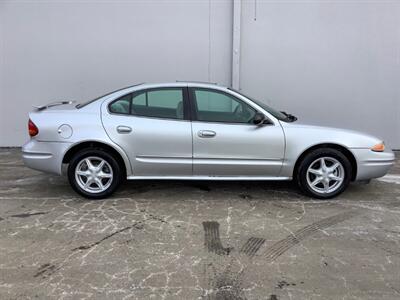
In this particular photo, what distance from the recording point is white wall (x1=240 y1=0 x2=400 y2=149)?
349 inches

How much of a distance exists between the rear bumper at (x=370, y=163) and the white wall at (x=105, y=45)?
395cm

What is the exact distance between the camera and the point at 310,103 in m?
9.09

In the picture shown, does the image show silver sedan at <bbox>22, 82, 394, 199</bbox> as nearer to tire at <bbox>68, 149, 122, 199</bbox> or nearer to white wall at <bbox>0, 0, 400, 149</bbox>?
tire at <bbox>68, 149, 122, 199</bbox>

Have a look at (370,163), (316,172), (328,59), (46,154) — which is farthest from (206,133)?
(328,59)

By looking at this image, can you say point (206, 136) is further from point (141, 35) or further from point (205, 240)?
point (141, 35)

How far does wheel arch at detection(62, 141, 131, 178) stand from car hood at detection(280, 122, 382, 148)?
80.8 inches

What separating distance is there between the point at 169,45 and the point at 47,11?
2.50 metres

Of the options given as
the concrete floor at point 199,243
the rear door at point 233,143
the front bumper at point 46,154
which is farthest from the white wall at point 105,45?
the front bumper at point 46,154

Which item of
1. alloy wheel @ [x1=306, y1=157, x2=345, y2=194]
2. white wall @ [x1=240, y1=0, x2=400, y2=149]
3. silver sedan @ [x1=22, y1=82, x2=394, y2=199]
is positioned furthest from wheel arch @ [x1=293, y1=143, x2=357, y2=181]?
white wall @ [x1=240, y1=0, x2=400, y2=149]

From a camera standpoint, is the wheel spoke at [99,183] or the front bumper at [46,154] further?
the wheel spoke at [99,183]

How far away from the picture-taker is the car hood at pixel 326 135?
5.73 m

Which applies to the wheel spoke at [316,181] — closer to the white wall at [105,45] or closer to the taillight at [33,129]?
the taillight at [33,129]

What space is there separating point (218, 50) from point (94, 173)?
14.2ft

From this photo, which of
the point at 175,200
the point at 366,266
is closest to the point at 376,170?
the point at 366,266
